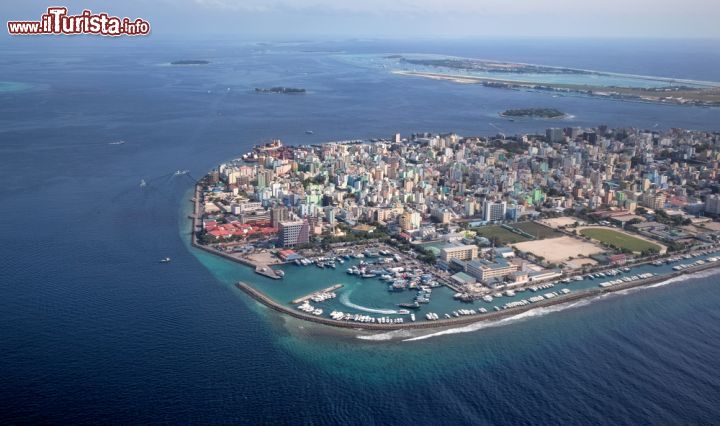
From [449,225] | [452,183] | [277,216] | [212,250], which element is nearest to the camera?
[212,250]

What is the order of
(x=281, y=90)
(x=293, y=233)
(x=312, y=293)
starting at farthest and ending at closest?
(x=281, y=90) < (x=293, y=233) < (x=312, y=293)

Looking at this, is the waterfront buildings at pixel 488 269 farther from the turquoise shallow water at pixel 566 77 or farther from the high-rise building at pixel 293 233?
the turquoise shallow water at pixel 566 77

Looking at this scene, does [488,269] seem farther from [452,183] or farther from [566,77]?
[566,77]

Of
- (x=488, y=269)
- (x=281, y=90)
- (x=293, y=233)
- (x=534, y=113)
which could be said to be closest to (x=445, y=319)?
(x=488, y=269)

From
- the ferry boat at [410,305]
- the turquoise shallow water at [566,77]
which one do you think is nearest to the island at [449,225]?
the ferry boat at [410,305]

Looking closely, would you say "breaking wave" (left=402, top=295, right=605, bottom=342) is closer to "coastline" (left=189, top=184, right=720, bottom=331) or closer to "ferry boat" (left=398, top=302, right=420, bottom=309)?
"coastline" (left=189, top=184, right=720, bottom=331)
